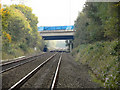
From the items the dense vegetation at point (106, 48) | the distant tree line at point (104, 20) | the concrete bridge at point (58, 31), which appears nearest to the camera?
the dense vegetation at point (106, 48)

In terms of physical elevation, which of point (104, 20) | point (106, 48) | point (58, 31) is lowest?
point (106, 48)

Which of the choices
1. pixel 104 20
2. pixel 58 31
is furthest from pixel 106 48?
pixel 58 31

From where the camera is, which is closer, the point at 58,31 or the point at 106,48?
the point at 106,48

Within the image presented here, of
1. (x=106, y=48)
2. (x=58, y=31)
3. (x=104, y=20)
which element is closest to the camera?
(x=106, y=48)

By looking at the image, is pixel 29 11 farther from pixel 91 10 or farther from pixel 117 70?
pixel 117 70

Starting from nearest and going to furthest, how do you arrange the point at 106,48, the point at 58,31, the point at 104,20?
the point at 106,48 → the point at 104,20 → the point at 58,31

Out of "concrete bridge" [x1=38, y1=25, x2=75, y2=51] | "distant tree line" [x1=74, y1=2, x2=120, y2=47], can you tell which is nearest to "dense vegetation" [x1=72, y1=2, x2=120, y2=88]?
"distant tree line" [x1=74, y1=2, x2=120, y2=47]

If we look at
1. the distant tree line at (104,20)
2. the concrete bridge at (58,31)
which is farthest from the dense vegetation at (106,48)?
the concrete bridge at (58,31)

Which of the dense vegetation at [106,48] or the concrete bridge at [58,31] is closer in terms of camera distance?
the dense vegetation at [106,48]

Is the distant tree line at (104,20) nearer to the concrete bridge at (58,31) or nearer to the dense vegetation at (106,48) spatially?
the dense vegetation at (106,48)

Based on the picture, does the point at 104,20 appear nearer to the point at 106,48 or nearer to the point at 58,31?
the point at 106,48

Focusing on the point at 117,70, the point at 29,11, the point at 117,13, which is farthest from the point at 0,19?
the point at 29,11

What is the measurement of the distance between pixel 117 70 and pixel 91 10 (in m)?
13.8

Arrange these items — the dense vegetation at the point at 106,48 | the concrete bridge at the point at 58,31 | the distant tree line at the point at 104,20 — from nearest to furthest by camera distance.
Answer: the dense vegetation at the point at 106,48 < the distant tree line at the point at 104,20 < the concrete bridge at the point at 58,31
